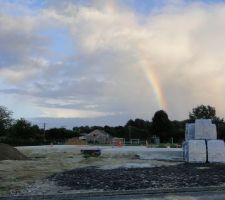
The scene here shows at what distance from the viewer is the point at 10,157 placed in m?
36.3

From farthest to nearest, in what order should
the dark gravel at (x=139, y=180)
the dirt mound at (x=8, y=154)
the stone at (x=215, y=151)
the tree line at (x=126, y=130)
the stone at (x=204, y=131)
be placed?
1. the tree line at (x=126, y=130)
2. the dirt mound at (x=8, y=154)
3. the stone at (x=204, y=131)
4. the stone at (x=215, y=151)
5. the dark gravel at (x=139, y=180)

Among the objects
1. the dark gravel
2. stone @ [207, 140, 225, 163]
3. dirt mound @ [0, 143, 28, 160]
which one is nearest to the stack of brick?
stone @ [207, 140, 225, 163]

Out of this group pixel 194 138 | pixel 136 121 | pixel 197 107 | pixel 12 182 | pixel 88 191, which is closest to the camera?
pixel 88 191

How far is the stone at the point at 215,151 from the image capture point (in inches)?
1204

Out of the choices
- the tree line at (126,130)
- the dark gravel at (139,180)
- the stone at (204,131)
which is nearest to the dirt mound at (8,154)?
the stone at (204,131)

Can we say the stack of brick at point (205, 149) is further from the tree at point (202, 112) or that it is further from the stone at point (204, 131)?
the tree at point (202, 112)

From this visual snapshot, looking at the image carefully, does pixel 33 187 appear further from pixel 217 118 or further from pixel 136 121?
pixel 136 121

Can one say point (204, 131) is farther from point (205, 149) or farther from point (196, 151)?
point (196, 151)

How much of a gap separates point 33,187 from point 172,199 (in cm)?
564

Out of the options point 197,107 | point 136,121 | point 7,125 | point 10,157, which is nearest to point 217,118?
point 197,107

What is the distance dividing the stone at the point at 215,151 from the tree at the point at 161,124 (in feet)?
305

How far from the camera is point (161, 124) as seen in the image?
125750 mm

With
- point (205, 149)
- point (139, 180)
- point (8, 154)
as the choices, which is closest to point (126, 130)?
point (8, 154)

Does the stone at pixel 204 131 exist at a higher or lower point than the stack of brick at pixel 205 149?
higher
